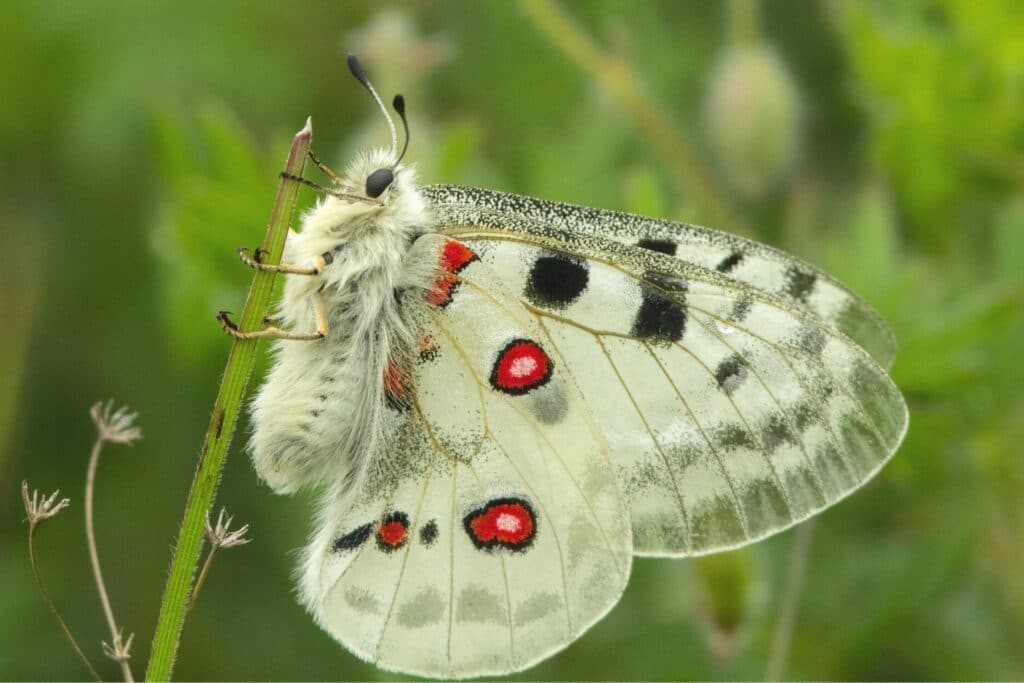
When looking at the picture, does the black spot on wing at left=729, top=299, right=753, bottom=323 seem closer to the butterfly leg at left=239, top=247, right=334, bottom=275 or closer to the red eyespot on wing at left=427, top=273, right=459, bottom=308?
the red eyespot on wing at left=427, top=273, right=459, bottom=308

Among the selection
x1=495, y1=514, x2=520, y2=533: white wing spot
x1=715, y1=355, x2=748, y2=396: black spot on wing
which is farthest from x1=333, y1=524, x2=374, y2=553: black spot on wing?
x1=715, y1=355, x2=748, y2=396: black spot on wing

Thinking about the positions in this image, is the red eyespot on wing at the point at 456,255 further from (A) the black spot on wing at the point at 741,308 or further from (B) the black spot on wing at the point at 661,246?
(A) the black spot on wing at the point at 741,308

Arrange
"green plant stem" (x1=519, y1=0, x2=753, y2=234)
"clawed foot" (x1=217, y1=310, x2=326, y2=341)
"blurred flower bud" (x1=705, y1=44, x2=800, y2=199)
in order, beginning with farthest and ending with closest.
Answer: "blurred flower bud" (x1=705, y1=44, x2=800, y2=199)
"green plant stem" (x1=519, y1=0, x2=753, y2=234)
"clawed foot" (x1=217, y1=310, x2=326, y2=341)

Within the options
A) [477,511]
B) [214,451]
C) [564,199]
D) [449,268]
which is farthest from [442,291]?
[564,199]

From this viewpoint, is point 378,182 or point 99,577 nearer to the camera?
point 99,577

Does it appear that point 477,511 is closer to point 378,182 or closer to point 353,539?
point 353,539
